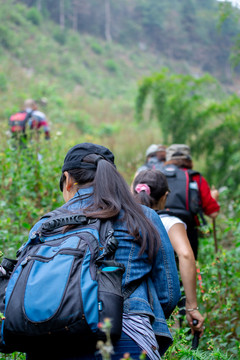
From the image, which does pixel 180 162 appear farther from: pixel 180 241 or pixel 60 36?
pixel 60 36

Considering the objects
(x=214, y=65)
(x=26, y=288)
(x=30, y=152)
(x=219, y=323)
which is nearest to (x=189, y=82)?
(x=30, y=152)

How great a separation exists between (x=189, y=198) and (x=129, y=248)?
187cm

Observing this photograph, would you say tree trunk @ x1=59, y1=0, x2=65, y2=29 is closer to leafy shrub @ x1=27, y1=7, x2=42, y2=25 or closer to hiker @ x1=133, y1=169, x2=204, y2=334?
leafy shrub @ x1=27, y1=7, x2=42, y2=25

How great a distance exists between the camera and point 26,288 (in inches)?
53.8

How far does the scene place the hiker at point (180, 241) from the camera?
2412mm

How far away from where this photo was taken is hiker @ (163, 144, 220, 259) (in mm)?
3354

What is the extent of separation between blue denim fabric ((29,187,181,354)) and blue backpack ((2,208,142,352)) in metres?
0.12

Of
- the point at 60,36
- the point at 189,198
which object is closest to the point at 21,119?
the point at 189,198

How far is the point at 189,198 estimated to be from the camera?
11.2 ft

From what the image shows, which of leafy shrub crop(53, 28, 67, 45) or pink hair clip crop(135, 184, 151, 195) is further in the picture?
leafy shrub crop(53, 28, 67, 45)

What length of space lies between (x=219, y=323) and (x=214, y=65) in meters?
40.0

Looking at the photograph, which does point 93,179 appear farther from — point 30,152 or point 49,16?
point 49,16

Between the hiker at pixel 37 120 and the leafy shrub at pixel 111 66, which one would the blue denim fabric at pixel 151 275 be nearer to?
the hiker at pixel 37 120

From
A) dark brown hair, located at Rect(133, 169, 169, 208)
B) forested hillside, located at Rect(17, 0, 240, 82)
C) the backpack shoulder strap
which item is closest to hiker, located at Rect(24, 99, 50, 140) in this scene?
dark brown hair, located at Rect(133, 169, 169, 208)
